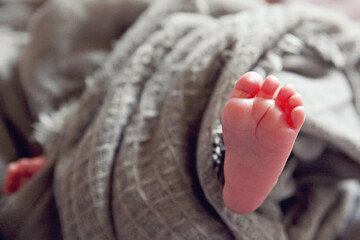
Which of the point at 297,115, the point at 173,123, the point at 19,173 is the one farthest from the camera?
the point at 19,173

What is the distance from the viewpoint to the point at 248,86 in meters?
0.34

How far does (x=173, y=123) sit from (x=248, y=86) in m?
0.14

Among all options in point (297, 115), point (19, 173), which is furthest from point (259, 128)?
point (19, 173)

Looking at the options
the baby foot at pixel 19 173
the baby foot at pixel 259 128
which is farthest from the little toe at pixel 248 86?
the baby foot at pixel 19 173

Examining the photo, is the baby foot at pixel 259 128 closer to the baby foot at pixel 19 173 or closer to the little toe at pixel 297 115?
the little toe at pixel 297 115

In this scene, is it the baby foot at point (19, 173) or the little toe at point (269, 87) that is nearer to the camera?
the little toe at point (269, 87)

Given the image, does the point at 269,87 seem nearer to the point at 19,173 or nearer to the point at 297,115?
the point at 297,115

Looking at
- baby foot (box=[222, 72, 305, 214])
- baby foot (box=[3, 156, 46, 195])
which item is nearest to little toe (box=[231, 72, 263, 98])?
baby foot (box=[222, 72, 305, 214])

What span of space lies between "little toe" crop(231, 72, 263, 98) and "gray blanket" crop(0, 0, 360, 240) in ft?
0.27

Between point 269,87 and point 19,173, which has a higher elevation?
point 269,87

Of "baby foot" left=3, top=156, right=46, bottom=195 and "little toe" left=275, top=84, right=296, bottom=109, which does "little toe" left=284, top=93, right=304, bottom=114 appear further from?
"baby foot" left=3, top=156, right=46, bottom=195

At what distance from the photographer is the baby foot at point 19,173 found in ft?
1.95

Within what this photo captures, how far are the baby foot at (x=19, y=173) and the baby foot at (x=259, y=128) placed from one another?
0.37 metres

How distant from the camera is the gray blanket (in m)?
0.44
